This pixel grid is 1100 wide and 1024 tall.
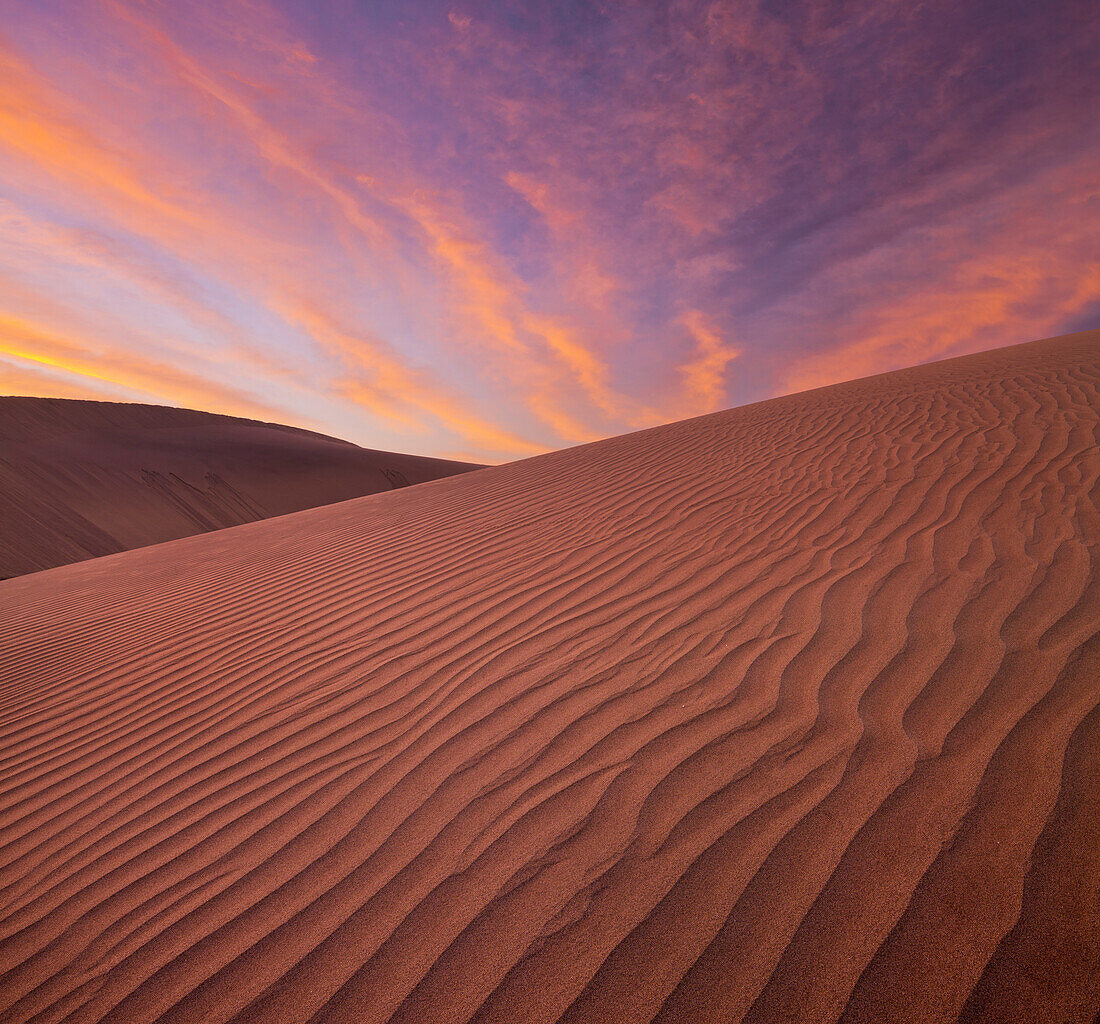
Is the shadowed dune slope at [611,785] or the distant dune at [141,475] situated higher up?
the distant dune at [141,475]

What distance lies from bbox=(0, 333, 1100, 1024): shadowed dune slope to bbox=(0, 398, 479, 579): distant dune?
12.9m

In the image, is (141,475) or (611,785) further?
(141,475)

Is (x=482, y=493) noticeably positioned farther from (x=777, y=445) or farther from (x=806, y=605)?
(x=806, y=605)

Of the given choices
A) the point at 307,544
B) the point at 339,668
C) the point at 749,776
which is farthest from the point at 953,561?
the point at 307,544

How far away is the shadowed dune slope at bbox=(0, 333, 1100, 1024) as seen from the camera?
148 cm

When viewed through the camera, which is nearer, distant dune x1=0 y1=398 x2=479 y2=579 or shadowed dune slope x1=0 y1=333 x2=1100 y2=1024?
shadowed dune slope x1=0 y1=333 x2=1100 y2=1024

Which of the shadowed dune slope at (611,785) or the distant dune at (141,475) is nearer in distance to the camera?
the shadowed dune slope at (611,785)

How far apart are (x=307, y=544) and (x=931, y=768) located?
625cm

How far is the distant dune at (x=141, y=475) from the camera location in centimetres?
1597

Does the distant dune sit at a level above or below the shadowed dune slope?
above

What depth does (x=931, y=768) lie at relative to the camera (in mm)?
1896

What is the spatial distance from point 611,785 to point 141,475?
28.1 meters

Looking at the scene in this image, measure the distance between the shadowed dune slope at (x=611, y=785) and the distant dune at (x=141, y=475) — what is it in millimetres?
12905

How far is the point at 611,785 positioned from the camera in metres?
2.09
